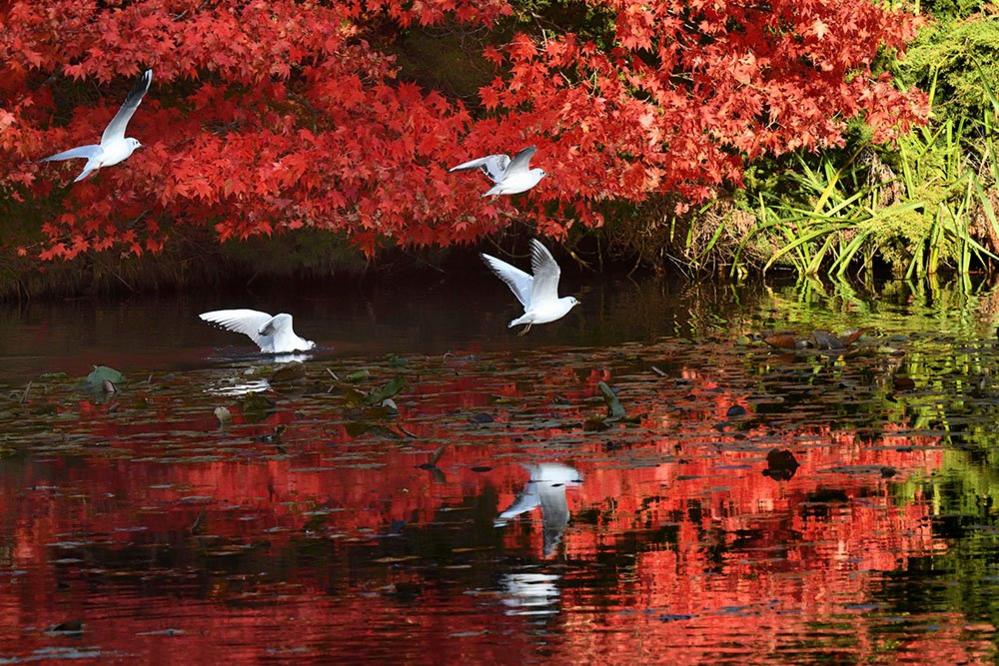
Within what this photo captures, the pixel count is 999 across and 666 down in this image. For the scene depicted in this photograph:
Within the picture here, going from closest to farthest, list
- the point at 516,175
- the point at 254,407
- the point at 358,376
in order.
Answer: the point at 254,407 < the point at 358,376 < the point at 516,175

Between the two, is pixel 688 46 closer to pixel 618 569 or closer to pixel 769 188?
pixel 769 188

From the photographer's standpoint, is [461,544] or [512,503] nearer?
[461,544]

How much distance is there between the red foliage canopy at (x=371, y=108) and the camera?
59.0 ft

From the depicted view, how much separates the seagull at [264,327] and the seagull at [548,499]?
622 centimetres

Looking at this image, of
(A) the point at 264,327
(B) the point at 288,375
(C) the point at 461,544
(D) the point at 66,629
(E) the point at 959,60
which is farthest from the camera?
(E) the point at 959,60

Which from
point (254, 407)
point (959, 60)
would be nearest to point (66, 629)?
point (254, 407)

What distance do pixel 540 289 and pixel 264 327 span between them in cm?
271

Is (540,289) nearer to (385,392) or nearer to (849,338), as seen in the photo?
(385,392)

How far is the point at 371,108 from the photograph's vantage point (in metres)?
19.1

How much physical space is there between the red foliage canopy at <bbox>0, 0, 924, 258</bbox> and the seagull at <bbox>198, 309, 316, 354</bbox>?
9.02ft

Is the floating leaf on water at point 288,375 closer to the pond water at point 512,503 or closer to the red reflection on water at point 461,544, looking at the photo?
the pond water at point 512,503

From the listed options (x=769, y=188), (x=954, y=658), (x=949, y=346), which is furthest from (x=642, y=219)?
(x=954, y=658)

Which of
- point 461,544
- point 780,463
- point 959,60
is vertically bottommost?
point 461,544

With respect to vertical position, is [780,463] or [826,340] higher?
[826,340]
